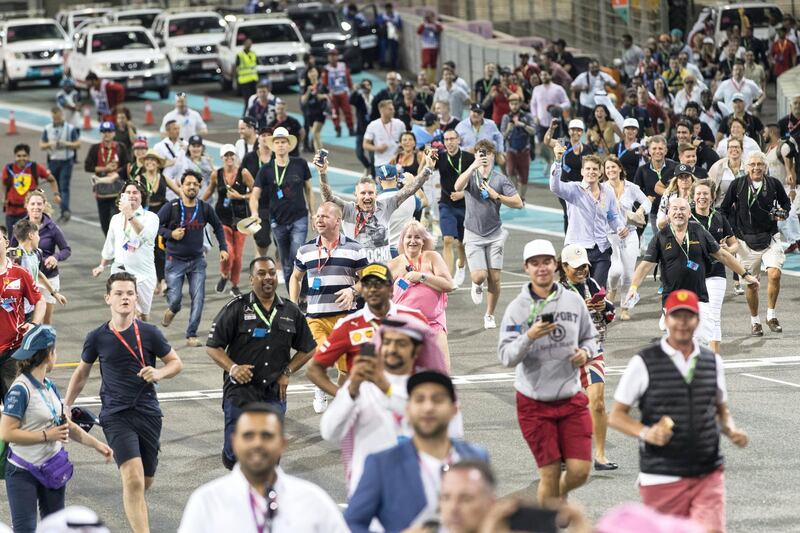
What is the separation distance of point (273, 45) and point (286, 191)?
77.1ft

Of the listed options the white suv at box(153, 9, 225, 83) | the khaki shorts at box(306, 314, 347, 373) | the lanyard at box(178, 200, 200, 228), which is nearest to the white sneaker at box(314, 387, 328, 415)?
the khaki shorts at box(306, 314, 347, 373)

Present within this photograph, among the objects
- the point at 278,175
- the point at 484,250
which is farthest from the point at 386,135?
the point at 484,250

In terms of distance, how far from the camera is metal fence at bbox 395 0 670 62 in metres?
41.7

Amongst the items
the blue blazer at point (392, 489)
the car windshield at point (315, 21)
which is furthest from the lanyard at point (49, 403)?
the car windshield at point (315, 21)

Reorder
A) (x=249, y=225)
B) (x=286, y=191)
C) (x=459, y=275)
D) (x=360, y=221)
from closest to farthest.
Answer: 1. (x=360, y=221)
2. (x=249, y=225)
3. (x=286, y=191)
4. (x=459, y=275)

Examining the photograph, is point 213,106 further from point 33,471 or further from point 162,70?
point 33,471

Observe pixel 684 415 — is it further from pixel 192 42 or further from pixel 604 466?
pixel 192 42

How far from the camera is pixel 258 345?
37.7ft

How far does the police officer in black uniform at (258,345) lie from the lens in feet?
37.6

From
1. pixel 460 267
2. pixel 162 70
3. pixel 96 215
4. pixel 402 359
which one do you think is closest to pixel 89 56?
pixel 162 70

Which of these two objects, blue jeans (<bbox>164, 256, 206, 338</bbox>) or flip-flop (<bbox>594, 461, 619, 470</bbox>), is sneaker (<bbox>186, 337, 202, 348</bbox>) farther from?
flip-flop (<bbox>594, 461, 619, 470</bbox>)

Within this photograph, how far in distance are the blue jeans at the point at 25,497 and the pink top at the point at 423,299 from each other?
3791 mm

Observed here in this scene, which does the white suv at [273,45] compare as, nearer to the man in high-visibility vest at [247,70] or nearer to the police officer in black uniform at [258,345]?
the man in high-visibility vest at [247,70]

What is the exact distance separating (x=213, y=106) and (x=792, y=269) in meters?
23.4
